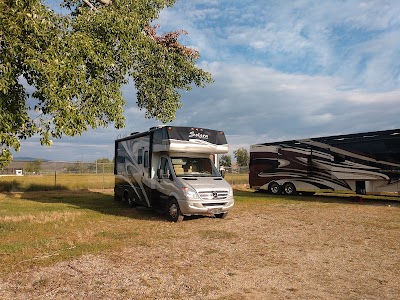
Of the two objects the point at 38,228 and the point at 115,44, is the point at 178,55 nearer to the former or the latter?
the point at 115,44

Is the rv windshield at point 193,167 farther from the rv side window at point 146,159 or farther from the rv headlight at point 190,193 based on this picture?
the rv side window at point 146,159

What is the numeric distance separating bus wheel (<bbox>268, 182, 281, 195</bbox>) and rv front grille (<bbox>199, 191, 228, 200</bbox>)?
41.4 feet

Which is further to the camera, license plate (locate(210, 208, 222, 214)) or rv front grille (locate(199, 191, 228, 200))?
license plate (locate(210, 208, 222, 214))

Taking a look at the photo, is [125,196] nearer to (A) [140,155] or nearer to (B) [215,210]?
(A) [140,155]

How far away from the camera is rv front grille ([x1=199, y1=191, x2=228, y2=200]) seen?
11.1 m

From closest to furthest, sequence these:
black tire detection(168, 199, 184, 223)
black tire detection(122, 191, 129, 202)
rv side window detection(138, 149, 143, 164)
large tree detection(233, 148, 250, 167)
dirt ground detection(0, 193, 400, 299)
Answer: dirt ground detection(0, 193, 400, 299), black tire detection(168, 199, 184, 223), rv side window detection(138, 149, 143, 164), black tire detection(122, 191, 129, 202), large tree detection(233, 148, 250, 167)

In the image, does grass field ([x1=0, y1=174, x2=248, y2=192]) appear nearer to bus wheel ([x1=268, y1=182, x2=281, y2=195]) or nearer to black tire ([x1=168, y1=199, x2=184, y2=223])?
bus wheel ([x1=268, y1=182, x2=281, y2=195])

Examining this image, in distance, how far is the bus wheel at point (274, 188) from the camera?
2338 centimetres

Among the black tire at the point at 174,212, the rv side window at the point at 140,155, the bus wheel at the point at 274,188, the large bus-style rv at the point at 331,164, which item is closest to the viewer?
the black tire at the point at 174,212

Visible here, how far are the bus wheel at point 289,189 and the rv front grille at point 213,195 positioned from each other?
1211 centimetres

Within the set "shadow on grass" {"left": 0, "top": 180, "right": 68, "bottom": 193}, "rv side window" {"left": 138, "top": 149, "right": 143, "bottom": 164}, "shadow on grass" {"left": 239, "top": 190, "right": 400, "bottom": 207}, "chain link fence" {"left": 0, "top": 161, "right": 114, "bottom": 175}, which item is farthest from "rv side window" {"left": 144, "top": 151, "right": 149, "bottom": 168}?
"chain link fence" {"left": 0, "top": 161, "right": 114, "bottom": 175}

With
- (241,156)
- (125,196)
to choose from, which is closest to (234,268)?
(125,196)

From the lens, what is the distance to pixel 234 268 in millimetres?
6484

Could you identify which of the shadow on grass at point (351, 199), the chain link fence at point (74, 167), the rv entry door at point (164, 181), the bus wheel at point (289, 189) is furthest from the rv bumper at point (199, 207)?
the chain link fence at point (74, 167)
